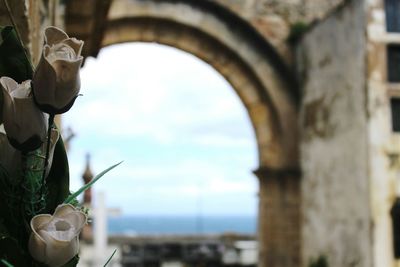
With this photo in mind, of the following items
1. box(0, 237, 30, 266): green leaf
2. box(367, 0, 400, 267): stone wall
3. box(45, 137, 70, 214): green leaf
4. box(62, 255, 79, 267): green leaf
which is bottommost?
box(62, 255, 79, 267): green leaf

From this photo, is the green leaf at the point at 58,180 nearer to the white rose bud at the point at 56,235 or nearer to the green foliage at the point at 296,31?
the white rose bud at the point at 56,235

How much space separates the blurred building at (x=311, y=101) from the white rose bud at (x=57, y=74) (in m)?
7.97

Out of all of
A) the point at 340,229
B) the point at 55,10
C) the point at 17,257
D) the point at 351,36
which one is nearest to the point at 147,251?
the point at 340,229

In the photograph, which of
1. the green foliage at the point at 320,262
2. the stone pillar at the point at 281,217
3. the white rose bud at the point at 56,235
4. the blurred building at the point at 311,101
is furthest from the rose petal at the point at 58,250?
the stone pillar at the point at 281,217

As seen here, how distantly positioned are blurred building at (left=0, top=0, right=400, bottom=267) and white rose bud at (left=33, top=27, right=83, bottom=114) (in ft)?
26.1

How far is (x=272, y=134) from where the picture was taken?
1198 centimetres

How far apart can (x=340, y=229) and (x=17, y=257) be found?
9.07m

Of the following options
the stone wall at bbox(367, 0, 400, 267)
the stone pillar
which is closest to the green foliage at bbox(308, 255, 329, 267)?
the stone pillar

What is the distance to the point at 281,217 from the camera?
11805mm

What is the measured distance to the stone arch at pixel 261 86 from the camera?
37.7ft

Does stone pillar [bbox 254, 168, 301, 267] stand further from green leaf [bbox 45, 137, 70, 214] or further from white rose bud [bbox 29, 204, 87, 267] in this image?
white rose bud [bbox 29, 204, 87, 267]

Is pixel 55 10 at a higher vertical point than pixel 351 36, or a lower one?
lower

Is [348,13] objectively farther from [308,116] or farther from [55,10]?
[55,10]

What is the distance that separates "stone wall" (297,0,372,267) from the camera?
9.56 m
